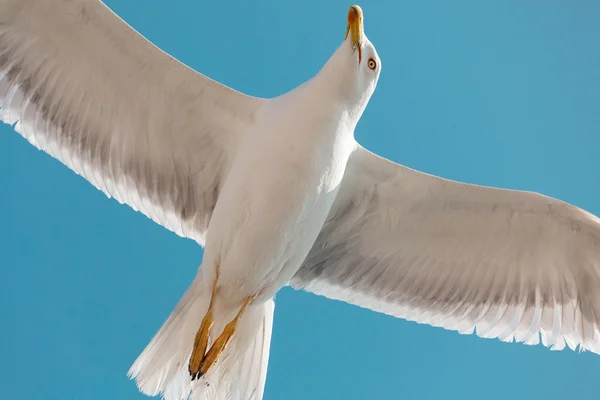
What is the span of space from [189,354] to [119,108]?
1322 mm

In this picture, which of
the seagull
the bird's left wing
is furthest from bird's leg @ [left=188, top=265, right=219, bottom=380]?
the bird's left wing

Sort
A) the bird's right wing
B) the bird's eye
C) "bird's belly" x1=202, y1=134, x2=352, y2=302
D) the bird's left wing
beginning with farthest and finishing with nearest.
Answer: the bird's left wing, the bird's right wing, the bird's eye, "bird's belly" x1=202, y1=134, x2=352, y2=302

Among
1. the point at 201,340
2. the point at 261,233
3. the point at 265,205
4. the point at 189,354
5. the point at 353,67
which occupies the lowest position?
the point at 189,354

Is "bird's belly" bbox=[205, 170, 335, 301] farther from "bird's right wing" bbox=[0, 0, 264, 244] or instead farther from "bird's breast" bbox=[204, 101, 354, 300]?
"bird's right wing" bbox=[0, 0, 264, 244]

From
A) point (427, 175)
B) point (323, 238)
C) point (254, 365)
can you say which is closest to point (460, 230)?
point (427, 175)

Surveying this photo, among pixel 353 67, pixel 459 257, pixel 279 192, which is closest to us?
pixel 279 192

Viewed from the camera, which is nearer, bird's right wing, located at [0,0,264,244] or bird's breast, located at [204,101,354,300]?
bird's breast, located at [204,101,354,300]

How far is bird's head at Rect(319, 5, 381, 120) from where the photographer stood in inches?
171

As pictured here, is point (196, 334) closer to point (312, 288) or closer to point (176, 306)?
point (176, 306)

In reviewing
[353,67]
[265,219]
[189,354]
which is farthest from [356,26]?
[189,354]

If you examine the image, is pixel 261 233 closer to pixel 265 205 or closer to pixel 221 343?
pixel 265 205

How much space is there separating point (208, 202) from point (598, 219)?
1.99 meters

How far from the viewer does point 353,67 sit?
437 centimetres

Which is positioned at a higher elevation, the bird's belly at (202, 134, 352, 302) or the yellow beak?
the yellow beak
